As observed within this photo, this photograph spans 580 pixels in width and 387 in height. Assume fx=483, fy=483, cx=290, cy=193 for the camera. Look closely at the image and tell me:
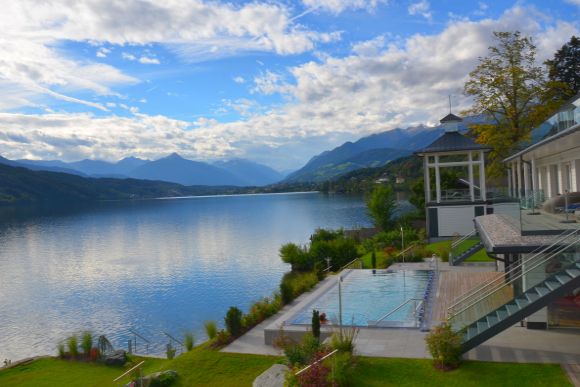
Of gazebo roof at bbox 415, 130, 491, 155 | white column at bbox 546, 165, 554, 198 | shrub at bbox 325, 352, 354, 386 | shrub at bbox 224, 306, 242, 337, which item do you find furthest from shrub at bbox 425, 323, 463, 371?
gazebo roof at bbox 415, 130, 491, 155

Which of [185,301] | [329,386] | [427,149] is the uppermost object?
[427,149]

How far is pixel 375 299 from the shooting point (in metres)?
22.1

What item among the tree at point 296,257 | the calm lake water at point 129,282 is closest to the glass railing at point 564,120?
the calm lake water at point 129,282

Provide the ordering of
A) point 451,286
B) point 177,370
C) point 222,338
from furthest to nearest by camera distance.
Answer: point 451,286
point 222,338
point 177,370

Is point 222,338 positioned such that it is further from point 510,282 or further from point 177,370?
point 510,282

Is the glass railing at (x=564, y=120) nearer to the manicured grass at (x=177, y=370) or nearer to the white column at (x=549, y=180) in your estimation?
the white column at (x=549, y=180)

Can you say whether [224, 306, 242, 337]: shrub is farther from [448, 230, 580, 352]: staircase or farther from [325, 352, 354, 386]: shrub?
[448, 230, 580, 352]: staircase

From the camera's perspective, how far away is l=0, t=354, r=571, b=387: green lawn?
12.0m

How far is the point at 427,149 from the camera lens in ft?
125

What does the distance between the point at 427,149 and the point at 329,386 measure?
2892 centimetres

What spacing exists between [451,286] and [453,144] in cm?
1855

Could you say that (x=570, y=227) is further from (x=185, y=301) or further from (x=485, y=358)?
(x=185, y=301)

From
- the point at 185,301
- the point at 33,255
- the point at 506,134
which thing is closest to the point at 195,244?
the point at 33,255

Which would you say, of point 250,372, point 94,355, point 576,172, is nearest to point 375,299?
point 250,372
